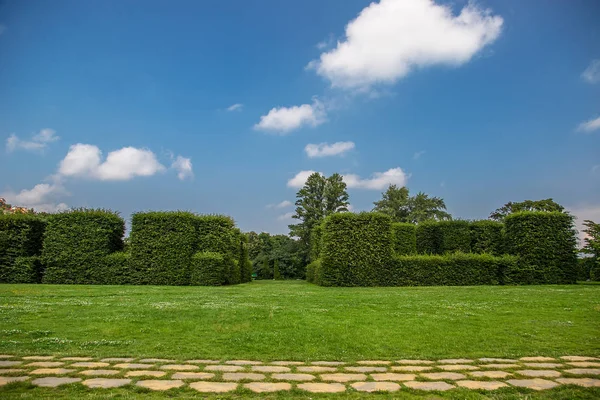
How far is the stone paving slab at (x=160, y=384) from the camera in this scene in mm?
3926

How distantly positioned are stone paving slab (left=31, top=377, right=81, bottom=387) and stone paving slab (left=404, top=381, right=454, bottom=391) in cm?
384

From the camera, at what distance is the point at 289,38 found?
1759 cm

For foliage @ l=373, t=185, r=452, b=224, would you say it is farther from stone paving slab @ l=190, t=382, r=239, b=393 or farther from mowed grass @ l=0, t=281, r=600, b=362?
stone paving slab @ l=190, t=382, r=239, b=393

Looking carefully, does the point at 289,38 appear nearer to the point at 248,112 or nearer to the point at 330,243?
the point at 248,112

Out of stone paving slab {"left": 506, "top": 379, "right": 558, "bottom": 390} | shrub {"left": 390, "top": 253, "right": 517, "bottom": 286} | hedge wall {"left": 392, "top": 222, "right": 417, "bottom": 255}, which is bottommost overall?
stone paving slab {"left": 506, "top": 379, "right": 558, "bottom": 390}

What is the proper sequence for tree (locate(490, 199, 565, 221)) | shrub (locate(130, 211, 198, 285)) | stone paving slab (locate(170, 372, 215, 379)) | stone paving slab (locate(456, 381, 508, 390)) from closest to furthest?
stone paving slab (locate(456, 381, 508, 390))
stone paving slab (locate(170, 372, 215, 379))
shrub (locate(130, 211, 198, 285))
tree (locate(490, 199, 565, 221))

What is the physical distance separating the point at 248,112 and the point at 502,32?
12459 mm

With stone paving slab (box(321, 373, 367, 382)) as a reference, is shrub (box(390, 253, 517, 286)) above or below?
above

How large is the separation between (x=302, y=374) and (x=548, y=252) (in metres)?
22.1

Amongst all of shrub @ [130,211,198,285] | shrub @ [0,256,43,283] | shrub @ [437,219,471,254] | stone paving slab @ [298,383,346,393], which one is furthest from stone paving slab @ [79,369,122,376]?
shrub @ [437,219,471,254]

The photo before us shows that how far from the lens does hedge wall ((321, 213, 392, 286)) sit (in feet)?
67.2

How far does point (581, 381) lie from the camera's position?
4344 millimetres

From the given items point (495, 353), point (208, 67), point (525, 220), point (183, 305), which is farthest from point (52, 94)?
point (525, 220)

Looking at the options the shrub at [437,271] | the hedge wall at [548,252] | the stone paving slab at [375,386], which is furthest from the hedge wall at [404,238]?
the stone paving slab at [375,386]
